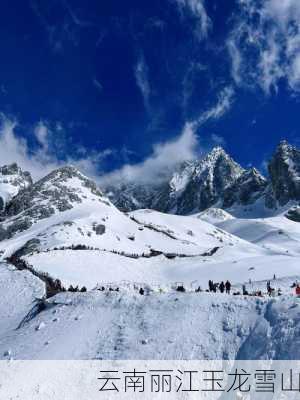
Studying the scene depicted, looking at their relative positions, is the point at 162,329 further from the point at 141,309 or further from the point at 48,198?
the point at 48,198

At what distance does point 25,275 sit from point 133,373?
26.8 metres

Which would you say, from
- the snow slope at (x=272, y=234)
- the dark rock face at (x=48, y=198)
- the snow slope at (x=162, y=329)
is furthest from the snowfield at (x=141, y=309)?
the snow slope at (x=272, y=234)

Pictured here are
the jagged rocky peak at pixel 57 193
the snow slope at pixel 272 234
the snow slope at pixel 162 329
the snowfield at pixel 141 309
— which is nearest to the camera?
the snow slope at pixel 162 329

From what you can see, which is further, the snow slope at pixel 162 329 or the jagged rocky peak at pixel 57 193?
the jagged rocky peak at pixel 57 193

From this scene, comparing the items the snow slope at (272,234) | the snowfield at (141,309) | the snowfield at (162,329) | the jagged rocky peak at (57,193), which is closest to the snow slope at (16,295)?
the snowfield at (141,309)

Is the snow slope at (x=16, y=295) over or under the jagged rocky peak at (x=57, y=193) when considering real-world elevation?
under

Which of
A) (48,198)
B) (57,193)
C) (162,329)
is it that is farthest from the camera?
(57,193)

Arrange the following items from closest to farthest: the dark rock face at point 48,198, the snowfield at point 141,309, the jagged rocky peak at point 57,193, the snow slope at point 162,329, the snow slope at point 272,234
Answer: the snow slope at point 162,329
the snowfield at point 141,309
the dark rock face at point 48,198
the jagged rocky peak at point 57,193
the snow slope at point 272,234

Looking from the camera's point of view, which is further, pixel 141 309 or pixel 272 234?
pixel 272 234

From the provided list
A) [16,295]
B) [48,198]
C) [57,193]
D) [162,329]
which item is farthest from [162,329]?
[57,193]

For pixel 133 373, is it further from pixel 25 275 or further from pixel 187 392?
pixel 25 275

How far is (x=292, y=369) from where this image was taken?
19.2m

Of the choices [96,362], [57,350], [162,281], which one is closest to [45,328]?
[57,350]

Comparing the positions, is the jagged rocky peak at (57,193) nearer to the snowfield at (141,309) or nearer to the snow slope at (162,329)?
the snowfield at (141,309)
